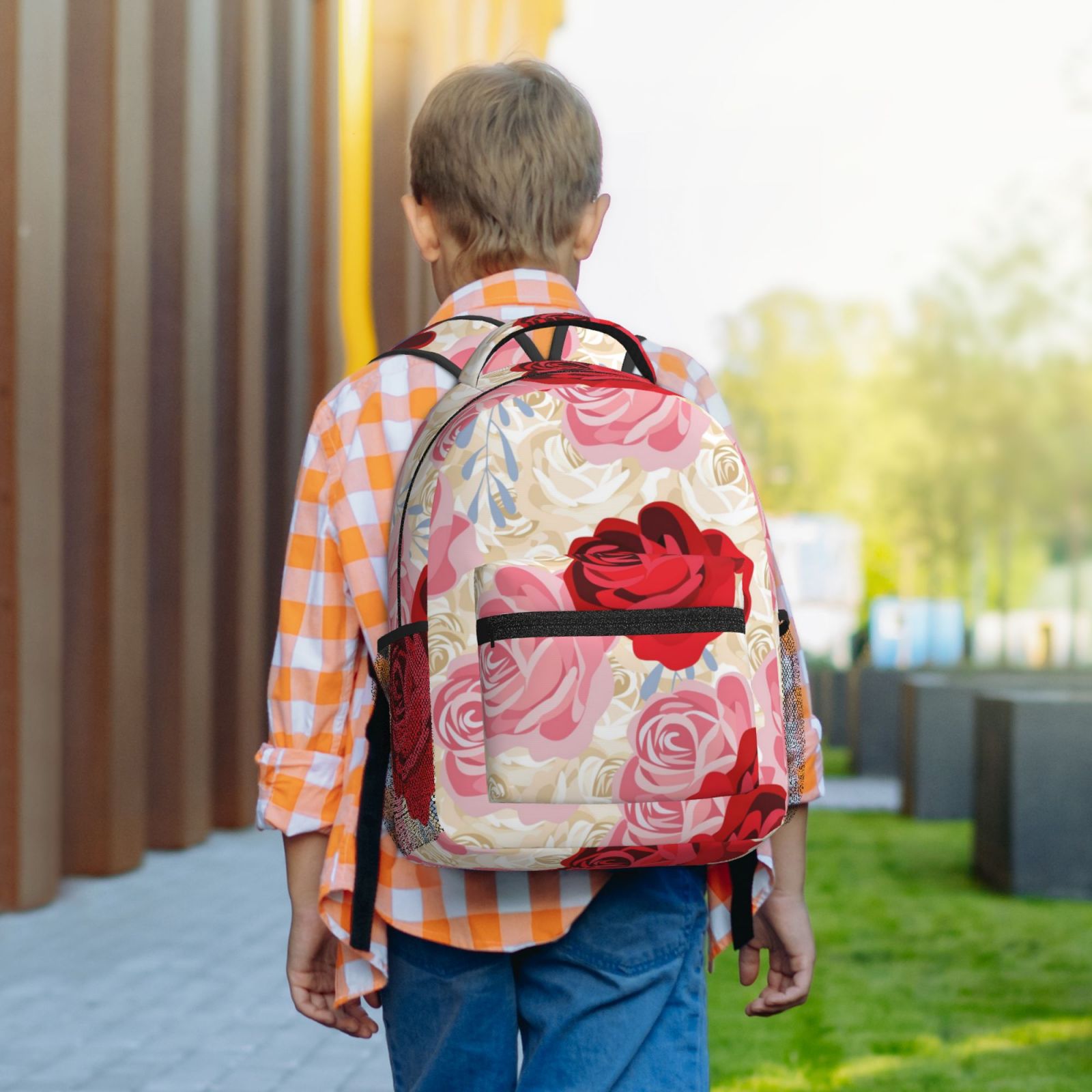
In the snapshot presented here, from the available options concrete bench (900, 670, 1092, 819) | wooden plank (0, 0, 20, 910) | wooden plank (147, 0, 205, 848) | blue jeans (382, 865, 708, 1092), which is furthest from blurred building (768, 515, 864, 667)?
blue jeans (382, 865, 708, 1092)

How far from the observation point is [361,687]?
189cm

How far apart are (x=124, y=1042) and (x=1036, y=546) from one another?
4303cm

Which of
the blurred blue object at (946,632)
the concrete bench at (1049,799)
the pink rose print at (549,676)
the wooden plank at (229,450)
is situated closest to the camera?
the pink rose print at (549,676)

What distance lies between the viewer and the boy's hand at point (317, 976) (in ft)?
6.01

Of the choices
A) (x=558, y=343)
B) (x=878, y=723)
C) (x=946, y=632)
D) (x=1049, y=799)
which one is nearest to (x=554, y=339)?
(x=558, y=343)

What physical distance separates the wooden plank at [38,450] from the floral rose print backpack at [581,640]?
535cm

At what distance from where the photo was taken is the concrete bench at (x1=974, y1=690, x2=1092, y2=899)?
317 inches

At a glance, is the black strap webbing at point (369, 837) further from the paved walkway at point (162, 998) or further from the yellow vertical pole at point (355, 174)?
the yellow vertical pole at point (355, 174)

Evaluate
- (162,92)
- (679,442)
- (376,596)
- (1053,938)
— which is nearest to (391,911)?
(376,596)

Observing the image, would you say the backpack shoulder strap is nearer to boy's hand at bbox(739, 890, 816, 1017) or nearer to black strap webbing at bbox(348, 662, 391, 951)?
black strap webbing at bbox(348, 662, 391, 951)

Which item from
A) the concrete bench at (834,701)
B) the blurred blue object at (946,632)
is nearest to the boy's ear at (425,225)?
the concrete bench at (834,701)

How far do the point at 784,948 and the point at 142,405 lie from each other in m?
6.75

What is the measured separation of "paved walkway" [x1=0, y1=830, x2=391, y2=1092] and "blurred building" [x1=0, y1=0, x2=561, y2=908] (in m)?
0.41

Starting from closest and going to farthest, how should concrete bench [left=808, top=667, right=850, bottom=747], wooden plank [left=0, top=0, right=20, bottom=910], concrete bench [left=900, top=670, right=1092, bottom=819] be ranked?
wooden plank [left=0, top=0, right=20, bottom=910], concrete bench [left=900, top=670, right=1092, bottom=819], concrete bench [left=808, top=667, right=850, bottom=747]
